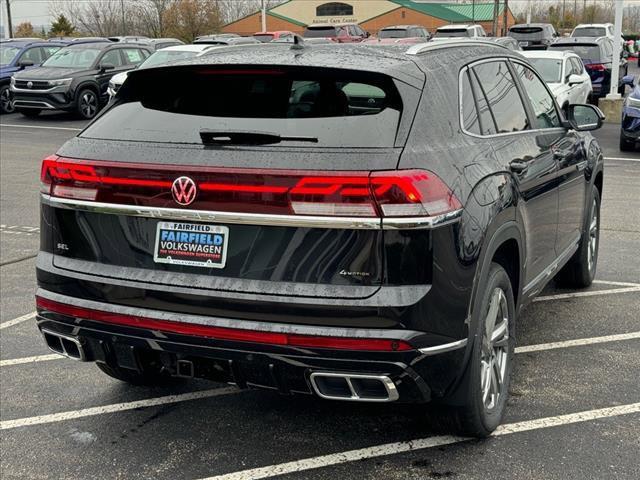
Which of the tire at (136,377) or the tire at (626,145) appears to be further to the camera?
the tire at (626,145)

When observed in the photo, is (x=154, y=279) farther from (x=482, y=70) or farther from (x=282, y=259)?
(x=482, y=70)

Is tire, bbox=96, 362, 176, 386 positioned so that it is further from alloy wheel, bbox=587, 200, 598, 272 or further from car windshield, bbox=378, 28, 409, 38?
car windshield, bbox=378, 28, 409, 38

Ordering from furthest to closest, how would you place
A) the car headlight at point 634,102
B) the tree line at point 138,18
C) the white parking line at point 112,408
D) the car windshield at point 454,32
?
the tree line at point 138,18 < the car windshield at point 454,32 < the car headlight at point 634,102 < the white parking line at point 112,408

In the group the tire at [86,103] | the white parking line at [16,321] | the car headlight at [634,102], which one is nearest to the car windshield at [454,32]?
the tire at [86,103]

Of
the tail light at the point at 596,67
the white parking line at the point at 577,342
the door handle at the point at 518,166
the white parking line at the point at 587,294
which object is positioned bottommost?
the white parking line at the point at 587,294

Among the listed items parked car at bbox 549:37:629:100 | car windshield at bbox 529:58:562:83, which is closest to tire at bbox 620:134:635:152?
car windshield at bbox 529:58:562:83

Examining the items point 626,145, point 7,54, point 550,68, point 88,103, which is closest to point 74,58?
point 88,103

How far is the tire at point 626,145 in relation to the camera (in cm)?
1455

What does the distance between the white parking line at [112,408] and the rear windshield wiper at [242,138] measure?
1643 mm

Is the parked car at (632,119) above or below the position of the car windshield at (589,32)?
→ below

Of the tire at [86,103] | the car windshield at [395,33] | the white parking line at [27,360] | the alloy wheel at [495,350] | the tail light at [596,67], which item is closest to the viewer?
the alloy wheel at [495,350]

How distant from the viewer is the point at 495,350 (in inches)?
157

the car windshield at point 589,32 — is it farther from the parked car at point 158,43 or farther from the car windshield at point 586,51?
the parked car at point 158,43

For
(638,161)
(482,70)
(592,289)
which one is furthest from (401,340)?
(638,161)
